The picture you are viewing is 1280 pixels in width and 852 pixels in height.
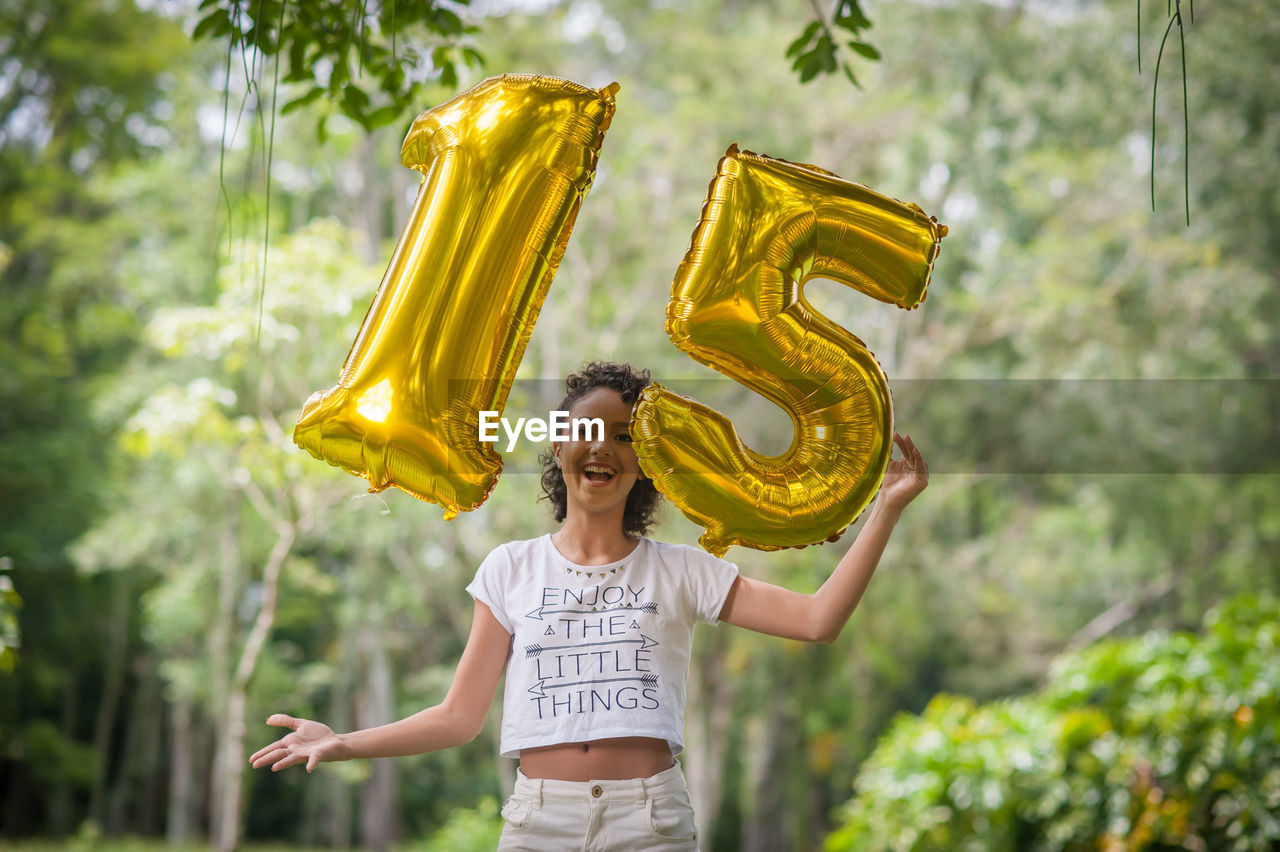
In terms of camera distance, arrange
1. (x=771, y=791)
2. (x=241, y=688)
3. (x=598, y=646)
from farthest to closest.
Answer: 1. (x=771, y=791)
2. (x=241, y=688)
3. (x=598, y=646)

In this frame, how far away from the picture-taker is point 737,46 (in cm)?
723

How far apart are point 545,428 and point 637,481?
22cm

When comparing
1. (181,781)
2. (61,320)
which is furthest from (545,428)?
(181,781)

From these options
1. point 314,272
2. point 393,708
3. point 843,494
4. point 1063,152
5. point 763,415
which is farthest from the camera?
point 393,708

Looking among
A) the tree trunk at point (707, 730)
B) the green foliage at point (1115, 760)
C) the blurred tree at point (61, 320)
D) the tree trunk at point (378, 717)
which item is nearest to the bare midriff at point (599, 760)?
the green foliage at point (1115, 760)

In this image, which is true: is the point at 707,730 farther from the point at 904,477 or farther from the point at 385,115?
the point at 904,477

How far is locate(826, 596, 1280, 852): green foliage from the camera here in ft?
10.2

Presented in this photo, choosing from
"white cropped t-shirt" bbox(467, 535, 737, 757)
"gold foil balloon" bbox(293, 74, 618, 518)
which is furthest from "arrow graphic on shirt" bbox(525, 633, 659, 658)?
"gold foil balloon" bbox(293, 74, 618, 518)

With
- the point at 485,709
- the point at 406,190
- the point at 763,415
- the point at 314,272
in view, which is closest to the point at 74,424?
the point at 406,190

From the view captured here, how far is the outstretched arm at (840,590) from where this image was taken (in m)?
1.32

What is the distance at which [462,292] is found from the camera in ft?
4.16

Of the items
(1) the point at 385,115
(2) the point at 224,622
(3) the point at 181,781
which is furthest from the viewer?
(3) the point at 181,781

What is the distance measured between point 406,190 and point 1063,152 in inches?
171

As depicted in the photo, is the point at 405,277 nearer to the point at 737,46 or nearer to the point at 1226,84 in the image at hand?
the point at 1226,84
